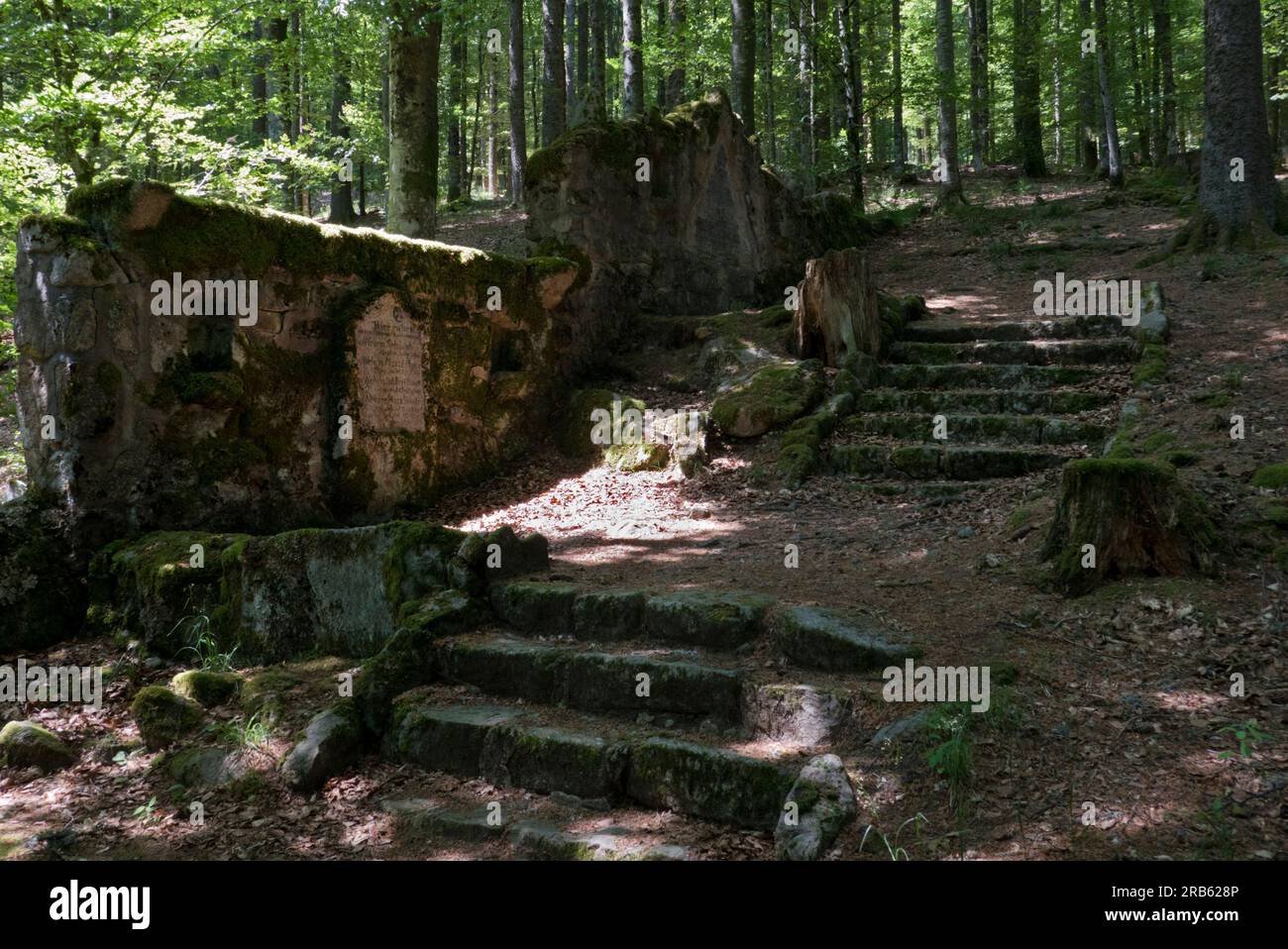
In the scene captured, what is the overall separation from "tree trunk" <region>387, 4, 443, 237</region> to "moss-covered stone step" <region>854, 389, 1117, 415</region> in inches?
210

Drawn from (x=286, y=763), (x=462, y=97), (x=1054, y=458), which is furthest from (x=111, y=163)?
(x=462, y=97)

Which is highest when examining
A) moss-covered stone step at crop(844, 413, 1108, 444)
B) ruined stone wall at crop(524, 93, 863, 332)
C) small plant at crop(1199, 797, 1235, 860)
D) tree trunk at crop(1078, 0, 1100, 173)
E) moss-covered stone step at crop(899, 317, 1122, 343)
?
tree trunk at crop(1078, 0, 1100, 173)

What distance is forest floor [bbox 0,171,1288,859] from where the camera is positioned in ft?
11.5

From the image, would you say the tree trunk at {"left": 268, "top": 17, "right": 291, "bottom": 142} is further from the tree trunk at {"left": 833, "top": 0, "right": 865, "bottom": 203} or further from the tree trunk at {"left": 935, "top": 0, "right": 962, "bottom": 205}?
the tree trunk at {"left": 935, "top": 0, "right": 962, "bottom": 205}

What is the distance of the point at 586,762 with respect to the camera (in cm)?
439

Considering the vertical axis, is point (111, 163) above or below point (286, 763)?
above

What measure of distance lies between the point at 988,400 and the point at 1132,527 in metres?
4.11

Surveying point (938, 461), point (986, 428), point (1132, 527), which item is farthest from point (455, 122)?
point (1132, 527)

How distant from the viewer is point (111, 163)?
10.4m

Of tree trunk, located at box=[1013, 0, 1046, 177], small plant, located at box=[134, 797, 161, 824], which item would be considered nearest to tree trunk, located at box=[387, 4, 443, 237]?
small plant, located at box=[134, 797, 161, 824]

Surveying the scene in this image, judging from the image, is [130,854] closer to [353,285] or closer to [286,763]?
[286,763]

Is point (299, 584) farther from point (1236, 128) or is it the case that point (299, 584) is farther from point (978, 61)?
point (978, 61)

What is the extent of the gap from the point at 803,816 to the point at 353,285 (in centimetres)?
612

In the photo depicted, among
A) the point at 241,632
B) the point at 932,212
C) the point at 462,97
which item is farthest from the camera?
the point at 462,97
